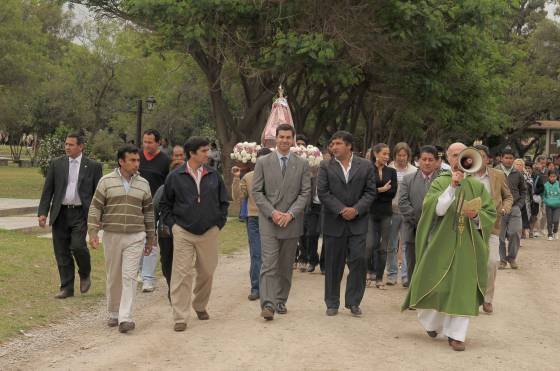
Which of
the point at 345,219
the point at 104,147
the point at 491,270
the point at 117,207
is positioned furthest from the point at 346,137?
the point at 104,147

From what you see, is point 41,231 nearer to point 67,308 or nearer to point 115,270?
point 67,308

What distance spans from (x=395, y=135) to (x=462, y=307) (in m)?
43.2

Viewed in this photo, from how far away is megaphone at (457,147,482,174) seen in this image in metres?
8.38

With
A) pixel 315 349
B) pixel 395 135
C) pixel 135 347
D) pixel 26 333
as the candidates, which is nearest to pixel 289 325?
pixel 315 349

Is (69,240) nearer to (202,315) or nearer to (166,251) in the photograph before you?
(166,251)

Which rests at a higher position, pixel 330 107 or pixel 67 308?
pixel 330 107

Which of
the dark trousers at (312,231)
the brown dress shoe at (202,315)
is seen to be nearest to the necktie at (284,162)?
the brown dress shoe at (202,315)

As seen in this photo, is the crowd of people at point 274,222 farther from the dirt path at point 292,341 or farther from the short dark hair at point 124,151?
the dirt path at point 292,341

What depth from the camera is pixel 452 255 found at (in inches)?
337

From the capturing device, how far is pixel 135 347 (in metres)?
8.10

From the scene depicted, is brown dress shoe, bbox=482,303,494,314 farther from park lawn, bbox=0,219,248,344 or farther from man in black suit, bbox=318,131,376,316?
park lawn, bbox=0,219,248,344

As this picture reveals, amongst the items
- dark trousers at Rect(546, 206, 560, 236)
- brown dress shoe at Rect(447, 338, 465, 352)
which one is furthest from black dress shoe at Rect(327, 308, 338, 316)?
dark trousers at Rect(546, 206, 560, 236)

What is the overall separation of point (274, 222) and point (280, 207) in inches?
8.4

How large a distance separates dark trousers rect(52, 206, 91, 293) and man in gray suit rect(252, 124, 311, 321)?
2125 millimetres
